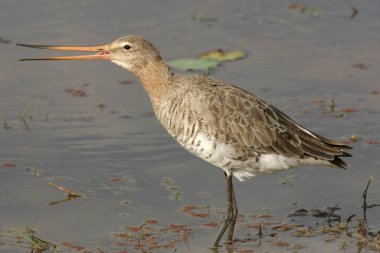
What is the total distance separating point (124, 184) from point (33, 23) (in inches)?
186

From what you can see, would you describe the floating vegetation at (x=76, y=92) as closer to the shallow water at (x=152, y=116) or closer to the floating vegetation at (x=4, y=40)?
the shallow water at (x=152, y=116)

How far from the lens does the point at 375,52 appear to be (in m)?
14.4

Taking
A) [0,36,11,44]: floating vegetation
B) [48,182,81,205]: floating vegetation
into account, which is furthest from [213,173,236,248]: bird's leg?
[0,36,11,44]: floating vegetation

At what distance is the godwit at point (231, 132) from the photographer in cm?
975

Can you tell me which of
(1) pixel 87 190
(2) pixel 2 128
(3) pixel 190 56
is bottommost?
(1) pixel 87 190

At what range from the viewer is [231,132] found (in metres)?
9.84

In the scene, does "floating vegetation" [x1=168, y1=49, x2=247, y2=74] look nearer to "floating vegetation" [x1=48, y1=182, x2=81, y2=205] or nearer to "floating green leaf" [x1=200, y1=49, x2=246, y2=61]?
"floating green leaf" [x1=200, y1=49, x2=246, y2=61]

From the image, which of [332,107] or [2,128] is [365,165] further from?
[2,128]

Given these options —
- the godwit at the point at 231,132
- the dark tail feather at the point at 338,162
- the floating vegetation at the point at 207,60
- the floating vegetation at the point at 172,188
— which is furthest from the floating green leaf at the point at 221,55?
the dark tail feather at the point at 338,162

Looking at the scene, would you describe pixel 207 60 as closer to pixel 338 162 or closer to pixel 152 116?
pixel 152 116

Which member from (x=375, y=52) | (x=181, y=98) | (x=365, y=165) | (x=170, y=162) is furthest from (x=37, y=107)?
(x=375, y=52)

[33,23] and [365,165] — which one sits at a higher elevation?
[33,23]

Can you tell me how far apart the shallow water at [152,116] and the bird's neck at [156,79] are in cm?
105

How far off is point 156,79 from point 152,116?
213 centimetres
